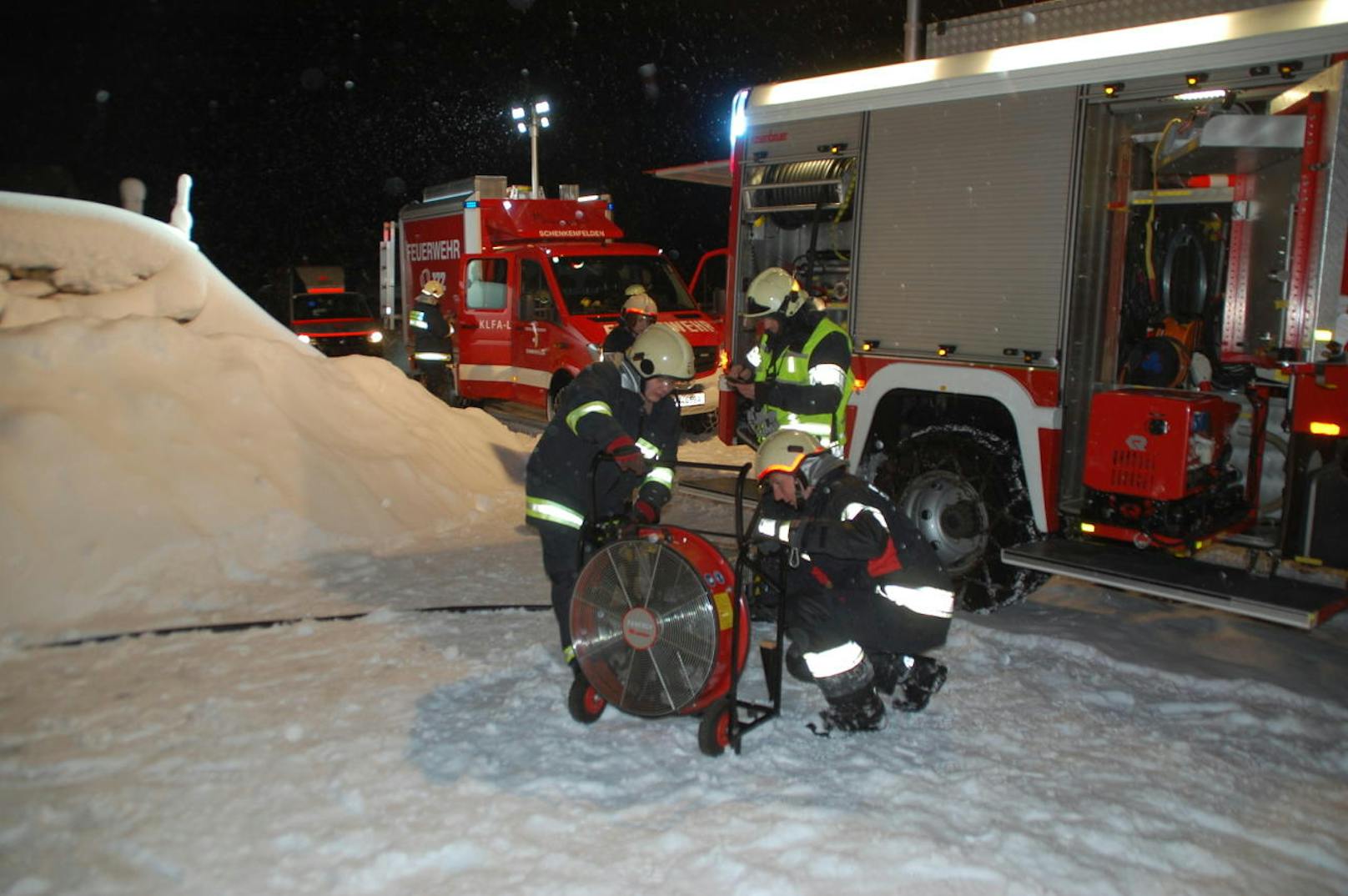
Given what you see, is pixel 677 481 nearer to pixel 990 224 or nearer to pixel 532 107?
pixel 990 224

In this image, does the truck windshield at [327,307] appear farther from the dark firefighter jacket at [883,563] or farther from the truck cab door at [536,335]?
the dark firefighter jacket at [883,563]

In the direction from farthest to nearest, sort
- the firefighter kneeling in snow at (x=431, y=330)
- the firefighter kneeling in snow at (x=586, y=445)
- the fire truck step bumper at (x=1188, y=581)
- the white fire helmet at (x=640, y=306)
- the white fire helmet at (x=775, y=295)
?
the firefighter kneeling in snow at (x=431, y=330) < the white fire helmet at (x=640, y=306) < the white fire helmet at (x=775, y=295) < the fire truck step bumper at (x=1188, y=581) < the firefighter kneeling in snow at (x=586, y=445)

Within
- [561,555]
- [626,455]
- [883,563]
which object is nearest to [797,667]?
[883,563]

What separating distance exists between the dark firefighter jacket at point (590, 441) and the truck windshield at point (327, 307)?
1580 centimetres

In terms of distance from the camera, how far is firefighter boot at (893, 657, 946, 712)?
476cm

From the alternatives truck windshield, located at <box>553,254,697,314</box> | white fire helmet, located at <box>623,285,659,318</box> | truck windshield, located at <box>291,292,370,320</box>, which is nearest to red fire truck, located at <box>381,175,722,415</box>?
truck windshield, located at <box>553,254,697,314</box>

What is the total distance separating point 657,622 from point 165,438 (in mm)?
4508

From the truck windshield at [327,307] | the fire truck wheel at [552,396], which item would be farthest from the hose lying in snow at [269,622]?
the truck windshield at [327,307]

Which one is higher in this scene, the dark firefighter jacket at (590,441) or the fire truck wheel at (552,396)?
the dark firefighter jacket at (590,441)

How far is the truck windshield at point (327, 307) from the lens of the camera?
19688 mm

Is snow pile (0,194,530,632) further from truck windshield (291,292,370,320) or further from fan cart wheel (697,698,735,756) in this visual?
truck windshield (291,292,370,320)

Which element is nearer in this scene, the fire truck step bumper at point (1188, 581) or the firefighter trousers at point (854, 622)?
the firefighter trousers at point (854, 622)

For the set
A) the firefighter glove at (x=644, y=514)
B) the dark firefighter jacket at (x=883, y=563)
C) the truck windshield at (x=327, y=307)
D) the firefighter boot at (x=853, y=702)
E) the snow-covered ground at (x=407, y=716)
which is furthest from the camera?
the truck windshield at (x=327, y=307)

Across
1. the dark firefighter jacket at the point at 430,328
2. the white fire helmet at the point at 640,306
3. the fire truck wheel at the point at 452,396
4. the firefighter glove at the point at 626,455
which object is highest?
the white fire helmet at the point at 640,306
